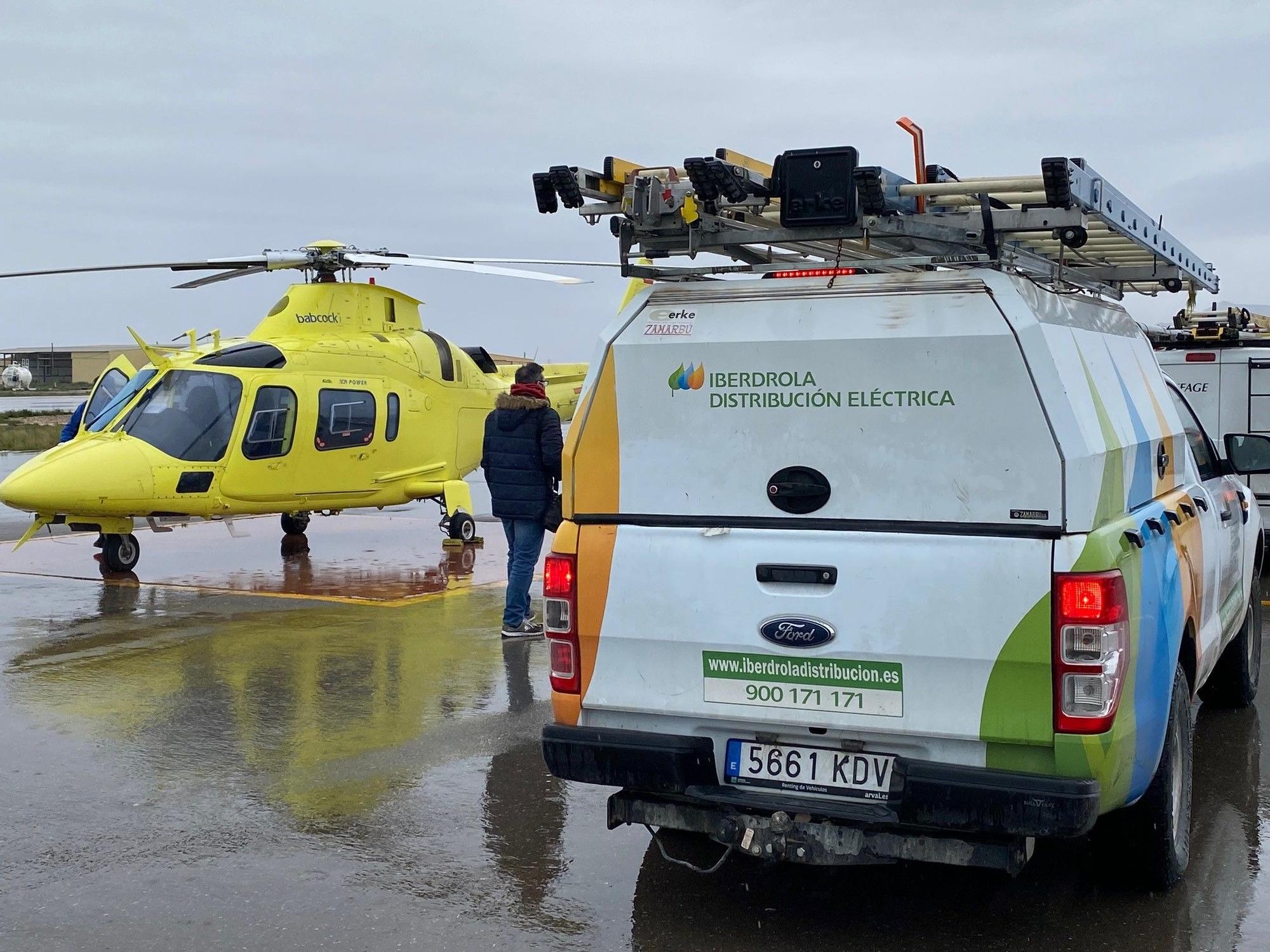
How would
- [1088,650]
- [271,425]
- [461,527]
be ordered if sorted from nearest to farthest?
[1088,650]
[271,425]
[461,527]

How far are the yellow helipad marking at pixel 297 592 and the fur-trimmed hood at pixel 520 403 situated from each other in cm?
256

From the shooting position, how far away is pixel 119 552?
12852 mm

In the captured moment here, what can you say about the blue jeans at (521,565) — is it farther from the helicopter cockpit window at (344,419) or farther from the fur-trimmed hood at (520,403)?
the helicopter cockpit window at (344,419)

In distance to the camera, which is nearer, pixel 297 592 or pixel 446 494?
pixel 297 592

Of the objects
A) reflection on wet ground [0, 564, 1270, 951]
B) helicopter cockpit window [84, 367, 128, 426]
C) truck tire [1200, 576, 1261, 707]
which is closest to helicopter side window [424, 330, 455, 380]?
helicopter cockpit window [84, 367, 128, 426]

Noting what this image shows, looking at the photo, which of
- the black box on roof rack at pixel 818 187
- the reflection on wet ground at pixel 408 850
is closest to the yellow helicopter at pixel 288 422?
the reflection on wet ground at pixel 408 850

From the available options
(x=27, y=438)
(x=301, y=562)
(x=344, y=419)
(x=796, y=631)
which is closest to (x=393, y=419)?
(x=344, y=419)

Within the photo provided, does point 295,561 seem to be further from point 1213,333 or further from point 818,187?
point 818,187

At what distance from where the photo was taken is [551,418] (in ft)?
30.8

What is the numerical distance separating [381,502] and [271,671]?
251 inches

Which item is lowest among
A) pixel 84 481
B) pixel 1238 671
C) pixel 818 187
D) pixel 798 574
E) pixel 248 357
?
pixel 1238 671

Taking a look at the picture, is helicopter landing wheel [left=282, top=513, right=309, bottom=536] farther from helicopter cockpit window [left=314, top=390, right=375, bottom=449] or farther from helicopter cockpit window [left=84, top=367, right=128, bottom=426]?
helicopter cockpit window [left=84, top=367, right=128, bottom=426]

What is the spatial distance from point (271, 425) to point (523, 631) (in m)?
5.07

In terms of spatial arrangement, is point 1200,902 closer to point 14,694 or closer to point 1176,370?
point 14,694
